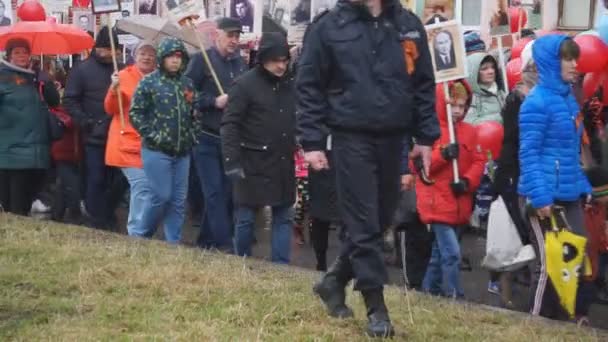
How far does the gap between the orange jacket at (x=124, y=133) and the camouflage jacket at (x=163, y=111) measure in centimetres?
67

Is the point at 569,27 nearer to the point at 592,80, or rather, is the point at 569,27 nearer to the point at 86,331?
the point at 592,80

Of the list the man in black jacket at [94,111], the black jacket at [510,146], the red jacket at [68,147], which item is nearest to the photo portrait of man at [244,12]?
the red jacket at [68,147]

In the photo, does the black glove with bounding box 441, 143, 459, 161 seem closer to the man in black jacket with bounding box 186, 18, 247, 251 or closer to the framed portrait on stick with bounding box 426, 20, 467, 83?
the framed portrait on stick with bounding box 426, 20, 467, 83

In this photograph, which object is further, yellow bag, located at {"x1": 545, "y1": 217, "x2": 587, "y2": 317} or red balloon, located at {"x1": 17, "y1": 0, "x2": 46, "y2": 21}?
red balloon, located at {"x1": 17, "y1": 0, "x2": 46, "y2": 21}

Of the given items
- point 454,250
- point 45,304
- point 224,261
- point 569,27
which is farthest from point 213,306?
point 569,27

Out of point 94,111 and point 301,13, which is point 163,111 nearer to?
point 94,111

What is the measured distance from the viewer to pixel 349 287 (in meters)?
7.92

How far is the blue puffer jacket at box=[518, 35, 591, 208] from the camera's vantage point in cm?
766

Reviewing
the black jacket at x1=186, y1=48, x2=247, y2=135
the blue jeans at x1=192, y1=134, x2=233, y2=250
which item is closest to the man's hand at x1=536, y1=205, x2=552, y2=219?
the blue jeans at x1=192, y1=134, x2=233, y2=250

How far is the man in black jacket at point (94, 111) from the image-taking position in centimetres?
1227

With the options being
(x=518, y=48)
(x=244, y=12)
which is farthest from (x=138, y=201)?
(x=244, y=12)

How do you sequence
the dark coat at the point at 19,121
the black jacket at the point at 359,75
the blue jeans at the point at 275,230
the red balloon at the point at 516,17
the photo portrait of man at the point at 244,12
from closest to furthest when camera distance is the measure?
the black jacket at the point at 359,75
the blue jeans at the point at 275,230
the dark coat at the point at 19,121
the red balloon at the point at 516,17
the photo portrait of man at the point at 244,12

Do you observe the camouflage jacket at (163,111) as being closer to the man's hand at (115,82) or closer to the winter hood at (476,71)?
the man's hand at (115,82)

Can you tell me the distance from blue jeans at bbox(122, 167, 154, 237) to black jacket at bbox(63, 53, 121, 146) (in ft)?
5.53
